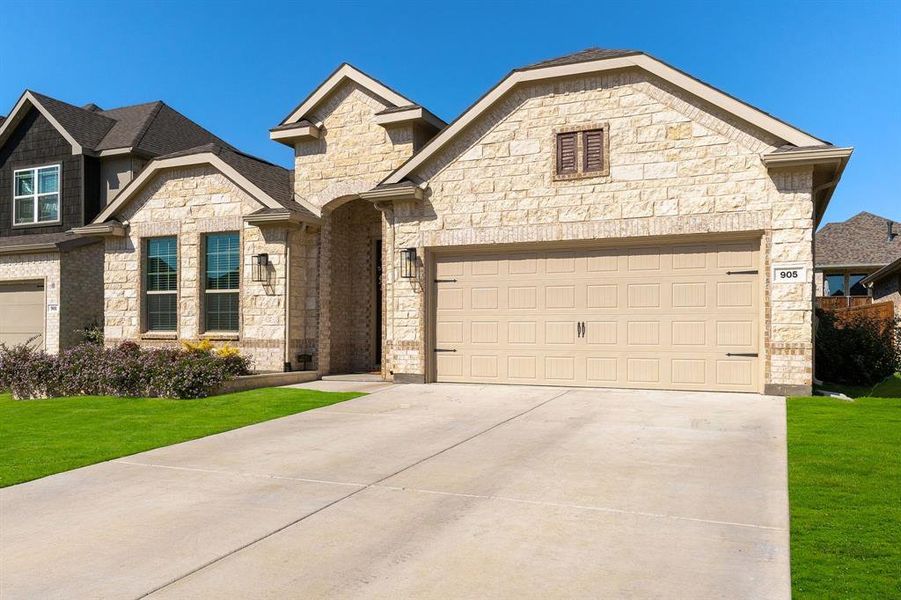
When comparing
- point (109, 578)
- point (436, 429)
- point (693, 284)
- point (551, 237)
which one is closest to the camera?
point (109, 578)

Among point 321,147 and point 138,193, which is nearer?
point 321,147

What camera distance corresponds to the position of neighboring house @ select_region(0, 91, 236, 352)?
62.7 ft

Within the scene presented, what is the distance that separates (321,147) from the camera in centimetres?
1636

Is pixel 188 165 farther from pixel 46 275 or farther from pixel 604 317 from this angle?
pixel 604 317

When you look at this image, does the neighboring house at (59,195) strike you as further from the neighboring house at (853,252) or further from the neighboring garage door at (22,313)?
the neighboring house at (853,252)

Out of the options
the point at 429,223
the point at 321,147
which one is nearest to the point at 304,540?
the point at 429,223

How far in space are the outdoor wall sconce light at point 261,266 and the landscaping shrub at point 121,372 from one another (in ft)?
6.10

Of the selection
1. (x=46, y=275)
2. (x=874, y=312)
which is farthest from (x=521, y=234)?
(x=46, y=275)

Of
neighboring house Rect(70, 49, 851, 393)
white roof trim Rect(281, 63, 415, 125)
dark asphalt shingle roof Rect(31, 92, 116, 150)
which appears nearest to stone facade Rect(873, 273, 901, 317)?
neighboring house Rect(70, 49, 851, 393)

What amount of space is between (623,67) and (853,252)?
96.4 ft

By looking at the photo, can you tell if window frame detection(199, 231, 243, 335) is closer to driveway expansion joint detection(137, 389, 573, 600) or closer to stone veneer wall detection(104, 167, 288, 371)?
stone veneer wall detection(104, 167, 288, 371)

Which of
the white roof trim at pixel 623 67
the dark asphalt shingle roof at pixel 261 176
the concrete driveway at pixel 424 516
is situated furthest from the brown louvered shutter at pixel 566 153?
the dark asphalt shingle roof at pixel 261 176

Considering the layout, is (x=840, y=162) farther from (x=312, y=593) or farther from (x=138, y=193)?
(x=138, y=193)

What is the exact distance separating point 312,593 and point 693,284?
9669 millimetres
